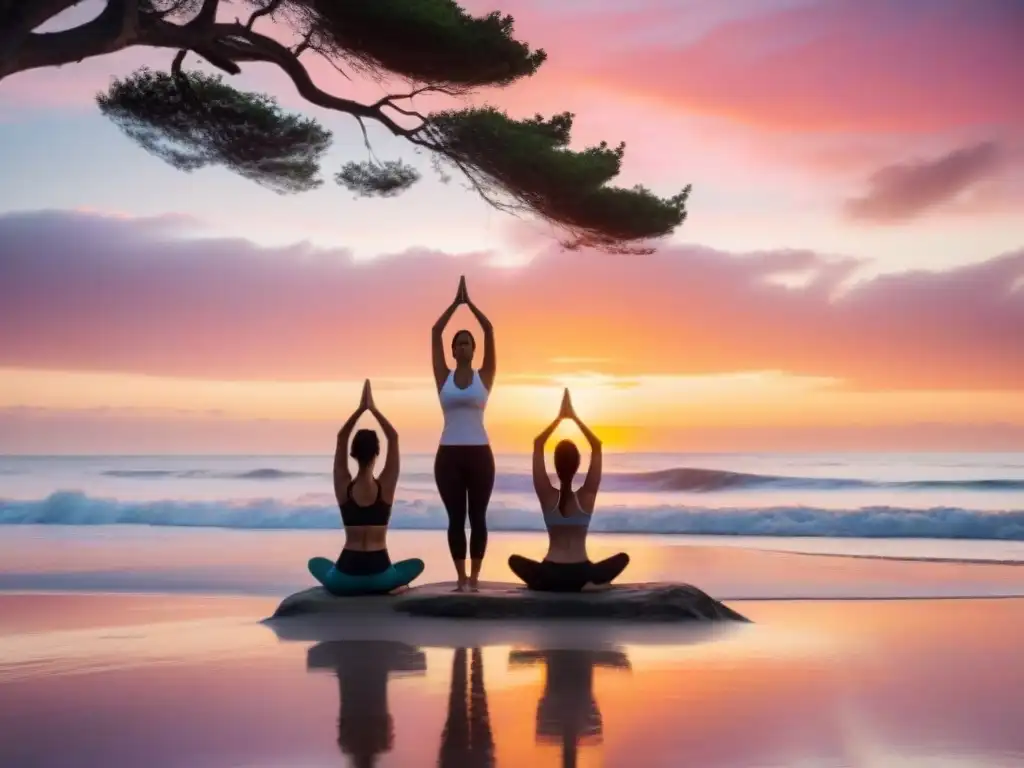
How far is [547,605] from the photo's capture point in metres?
8.21

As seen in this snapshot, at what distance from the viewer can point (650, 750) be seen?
4398 mm

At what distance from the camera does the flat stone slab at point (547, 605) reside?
26.8ft

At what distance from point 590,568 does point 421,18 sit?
178 inches

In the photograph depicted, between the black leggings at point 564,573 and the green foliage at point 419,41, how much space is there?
415 cm

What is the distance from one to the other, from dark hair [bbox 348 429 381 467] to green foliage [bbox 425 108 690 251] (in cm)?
295

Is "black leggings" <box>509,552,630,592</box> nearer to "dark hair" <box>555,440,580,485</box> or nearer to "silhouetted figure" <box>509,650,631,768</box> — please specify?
"dark hair" <box>555,440,580,485</box>

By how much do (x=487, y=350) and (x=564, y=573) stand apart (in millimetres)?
1705

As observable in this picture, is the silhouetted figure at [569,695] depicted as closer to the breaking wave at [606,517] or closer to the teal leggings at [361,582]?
the teal leggings at [361,582]

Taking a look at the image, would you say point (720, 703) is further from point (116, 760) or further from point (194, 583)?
point (194, 583)

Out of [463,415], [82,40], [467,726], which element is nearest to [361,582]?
[463,415]

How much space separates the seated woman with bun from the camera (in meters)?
8.36

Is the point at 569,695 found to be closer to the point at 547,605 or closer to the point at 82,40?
the point at 547,605

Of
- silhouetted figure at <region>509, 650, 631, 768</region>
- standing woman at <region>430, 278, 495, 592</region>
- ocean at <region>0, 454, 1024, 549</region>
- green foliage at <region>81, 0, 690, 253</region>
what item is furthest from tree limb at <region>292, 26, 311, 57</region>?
ocean at <region>0, 454, 1024, 549</region>


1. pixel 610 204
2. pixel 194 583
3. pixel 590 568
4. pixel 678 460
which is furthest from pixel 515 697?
pixel 678 460
